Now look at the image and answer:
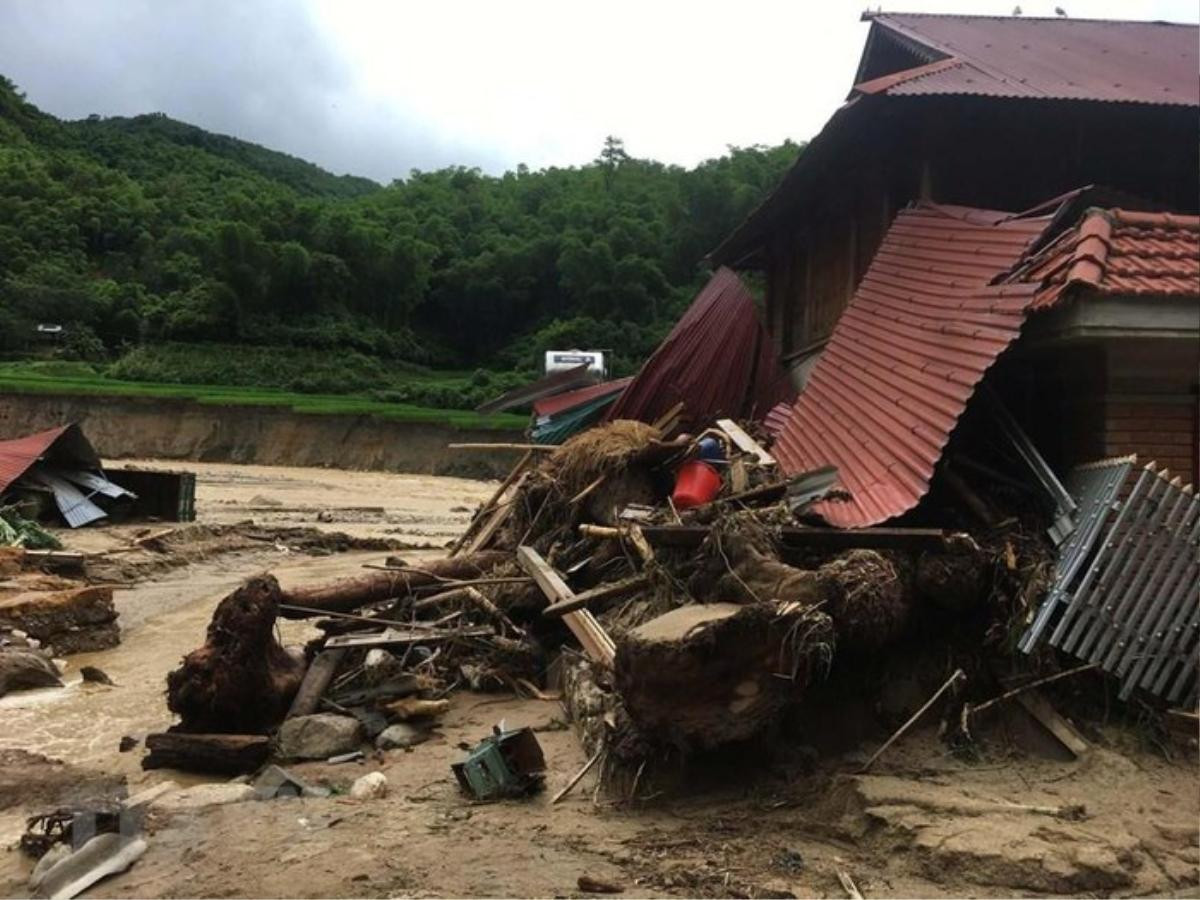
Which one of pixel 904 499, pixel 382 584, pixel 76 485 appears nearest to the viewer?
pixel 904 499

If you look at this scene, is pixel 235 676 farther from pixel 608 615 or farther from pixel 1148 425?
pixel 1148 425

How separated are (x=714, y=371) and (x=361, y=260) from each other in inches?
2200

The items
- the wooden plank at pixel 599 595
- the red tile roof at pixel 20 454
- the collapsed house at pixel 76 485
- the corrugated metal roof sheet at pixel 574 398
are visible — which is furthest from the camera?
the collapsed house at pixel 76 485

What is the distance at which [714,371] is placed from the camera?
10.8 m

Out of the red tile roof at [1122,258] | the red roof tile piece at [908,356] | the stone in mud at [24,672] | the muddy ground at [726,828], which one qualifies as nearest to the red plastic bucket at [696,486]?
the red roof tile piece at [908,356]

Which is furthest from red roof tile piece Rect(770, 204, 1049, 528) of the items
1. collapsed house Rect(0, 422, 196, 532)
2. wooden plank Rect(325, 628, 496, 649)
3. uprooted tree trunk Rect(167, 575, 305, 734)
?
collapsed house Rect(0, 422, 196, 532)

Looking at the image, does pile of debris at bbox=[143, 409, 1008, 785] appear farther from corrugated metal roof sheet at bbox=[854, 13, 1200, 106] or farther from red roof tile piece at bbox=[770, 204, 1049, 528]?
corrugated metal roof sheet at bbox=[854, 13, 1200, 106]

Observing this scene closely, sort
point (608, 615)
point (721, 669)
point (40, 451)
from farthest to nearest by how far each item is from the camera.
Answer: point (40, 451)
point (608, 615)
point (721, 669)

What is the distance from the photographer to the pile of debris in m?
4.70

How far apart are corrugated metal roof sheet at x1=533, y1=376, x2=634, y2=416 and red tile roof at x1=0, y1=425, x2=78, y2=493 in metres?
12.3

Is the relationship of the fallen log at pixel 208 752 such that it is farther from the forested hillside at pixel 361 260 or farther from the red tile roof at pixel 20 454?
the forested hillside at pixel 361 260

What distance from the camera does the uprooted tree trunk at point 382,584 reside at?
8.02m

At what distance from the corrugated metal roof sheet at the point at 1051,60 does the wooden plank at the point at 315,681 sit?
619 centimetres

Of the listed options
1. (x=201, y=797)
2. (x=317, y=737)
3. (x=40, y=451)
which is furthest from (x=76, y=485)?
(x=201, y=797)
